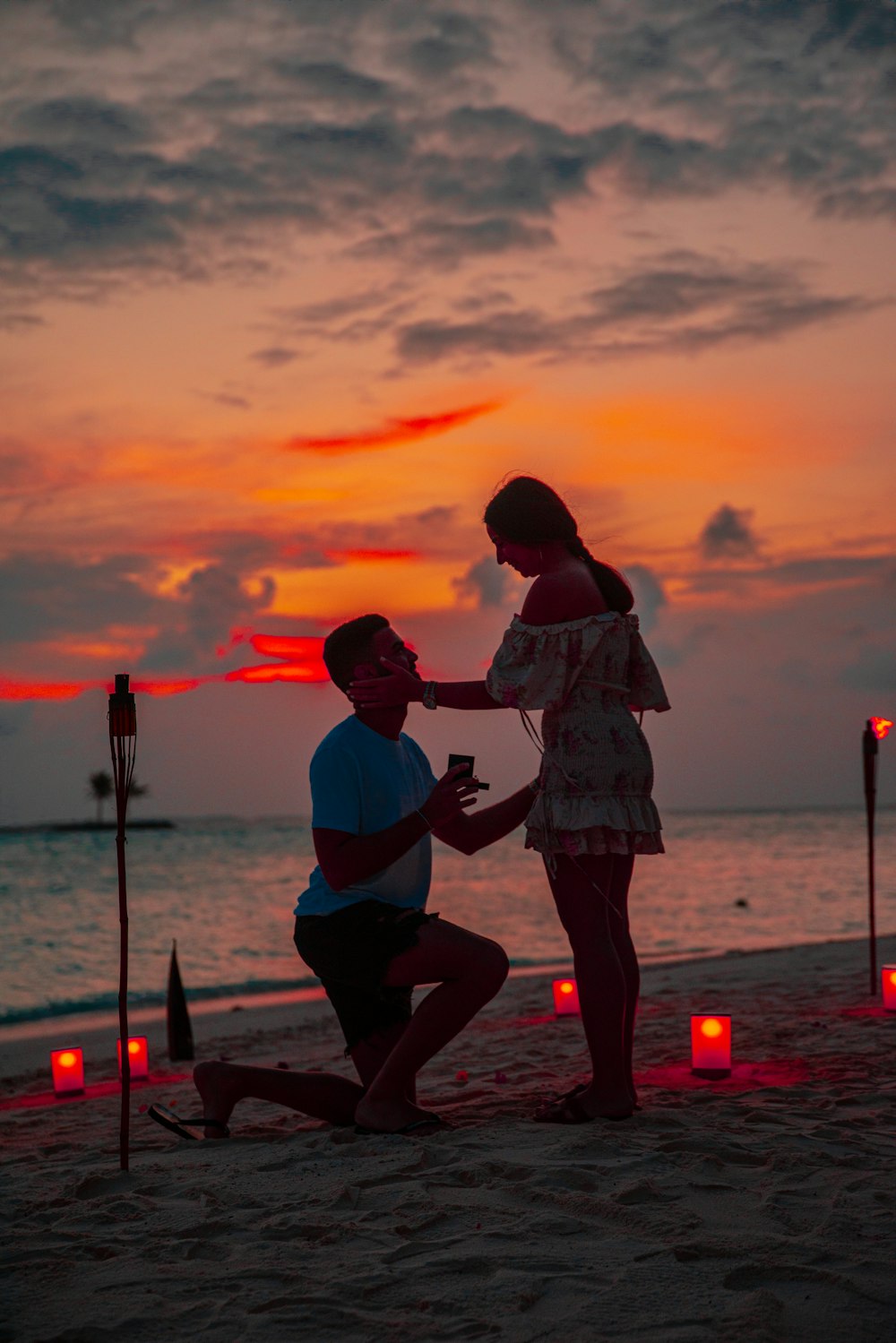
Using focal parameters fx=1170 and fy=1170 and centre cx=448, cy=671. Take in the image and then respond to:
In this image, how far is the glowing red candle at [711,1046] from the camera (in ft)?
16.8

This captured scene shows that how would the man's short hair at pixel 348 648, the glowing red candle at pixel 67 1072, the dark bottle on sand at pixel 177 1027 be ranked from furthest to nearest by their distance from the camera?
the dark bottle on sand at pixel 177 1027 < the glowing red candle at pixel 67 1072 < the man's short hair at pixel 348 648

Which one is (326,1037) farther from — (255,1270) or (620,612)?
(255,1270)

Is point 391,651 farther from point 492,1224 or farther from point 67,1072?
point 67,1072

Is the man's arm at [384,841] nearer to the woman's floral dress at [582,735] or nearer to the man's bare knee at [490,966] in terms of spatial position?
the woman's floral dress at [582,735]

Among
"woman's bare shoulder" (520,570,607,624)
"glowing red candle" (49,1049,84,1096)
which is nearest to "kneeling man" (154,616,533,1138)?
"woman's bare shoulder" (520,570,607,624)

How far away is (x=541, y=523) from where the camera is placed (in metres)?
4.20

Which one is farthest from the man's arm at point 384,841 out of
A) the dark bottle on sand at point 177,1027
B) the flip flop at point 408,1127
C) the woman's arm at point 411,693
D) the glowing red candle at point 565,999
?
the dark bottle on sand at point 177,1027

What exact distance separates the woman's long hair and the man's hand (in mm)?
852

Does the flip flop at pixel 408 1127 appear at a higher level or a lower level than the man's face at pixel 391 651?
lower

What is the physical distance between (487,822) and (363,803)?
0.57 m

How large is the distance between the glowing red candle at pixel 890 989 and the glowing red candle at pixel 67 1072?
A: 4.60m

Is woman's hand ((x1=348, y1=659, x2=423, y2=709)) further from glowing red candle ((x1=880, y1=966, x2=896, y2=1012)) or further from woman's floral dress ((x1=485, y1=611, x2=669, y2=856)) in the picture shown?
glowing red candle ((x1=880, y1=966, x2=896, y2=1012))

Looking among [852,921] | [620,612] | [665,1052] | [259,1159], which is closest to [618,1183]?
[259,1159]

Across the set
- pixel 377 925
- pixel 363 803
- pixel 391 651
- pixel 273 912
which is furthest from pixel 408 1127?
pixel 273 912
